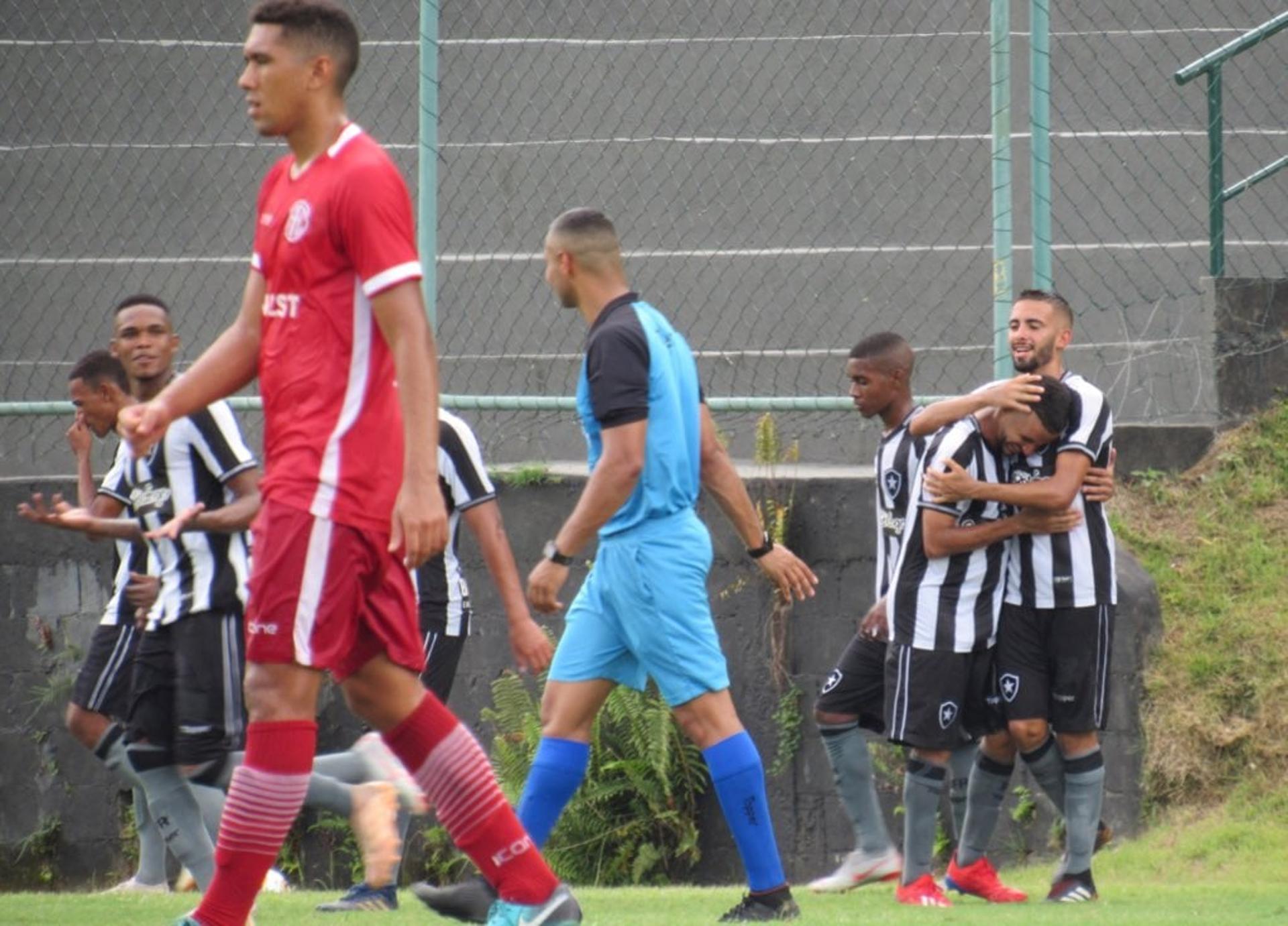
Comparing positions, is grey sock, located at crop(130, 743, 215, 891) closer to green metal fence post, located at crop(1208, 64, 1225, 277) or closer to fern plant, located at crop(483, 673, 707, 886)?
fern plant, located at crop(483, 673, 707, 886)

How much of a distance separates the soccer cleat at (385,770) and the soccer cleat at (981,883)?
6.84ft

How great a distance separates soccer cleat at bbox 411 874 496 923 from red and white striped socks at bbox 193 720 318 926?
108 cm

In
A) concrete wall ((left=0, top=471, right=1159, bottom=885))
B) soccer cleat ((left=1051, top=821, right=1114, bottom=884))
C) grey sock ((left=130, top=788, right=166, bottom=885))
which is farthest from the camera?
concrete wall ((left=0, top=471, right=1159, bottom=885))

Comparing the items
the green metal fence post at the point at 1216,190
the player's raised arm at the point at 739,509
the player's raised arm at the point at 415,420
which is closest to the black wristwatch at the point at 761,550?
the player's raised arm at the point at 739,509

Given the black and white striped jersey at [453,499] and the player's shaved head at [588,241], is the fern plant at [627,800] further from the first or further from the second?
the player's shaved head at [588,241]

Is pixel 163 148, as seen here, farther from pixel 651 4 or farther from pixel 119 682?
pixel 119 682

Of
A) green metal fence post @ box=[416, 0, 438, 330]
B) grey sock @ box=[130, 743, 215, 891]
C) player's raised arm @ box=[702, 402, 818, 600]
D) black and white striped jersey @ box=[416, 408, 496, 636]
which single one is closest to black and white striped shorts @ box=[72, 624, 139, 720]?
grey sock @ box=[130, 743, 215, 891]

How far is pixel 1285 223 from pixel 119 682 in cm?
629

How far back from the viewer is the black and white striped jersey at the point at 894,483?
315 inches

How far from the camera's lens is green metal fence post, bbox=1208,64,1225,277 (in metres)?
9.91

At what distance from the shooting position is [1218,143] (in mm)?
9938

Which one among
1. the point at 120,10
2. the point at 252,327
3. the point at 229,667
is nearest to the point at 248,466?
the point at 229,667

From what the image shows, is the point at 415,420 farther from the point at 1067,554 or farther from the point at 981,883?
the point at 981,883

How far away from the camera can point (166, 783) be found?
6.95m
